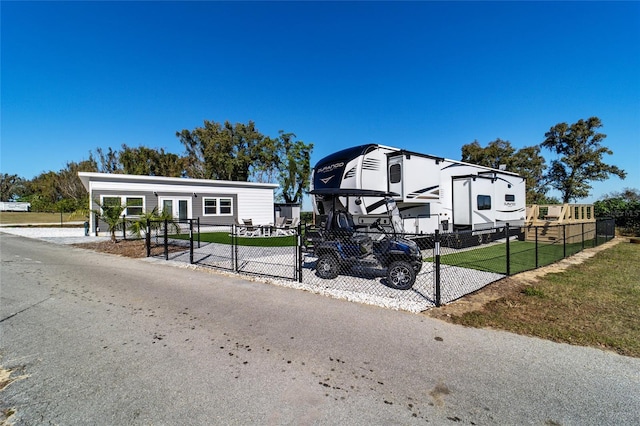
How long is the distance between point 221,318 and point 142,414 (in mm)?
2161

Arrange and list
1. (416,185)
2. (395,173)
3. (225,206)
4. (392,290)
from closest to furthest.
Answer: (392,290) → (395,173) → (416,185) → (225,206)

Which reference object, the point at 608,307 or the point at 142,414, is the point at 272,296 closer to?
the point at 142,414

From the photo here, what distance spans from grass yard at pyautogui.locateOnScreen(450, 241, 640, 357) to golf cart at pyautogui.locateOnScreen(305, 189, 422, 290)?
158cm

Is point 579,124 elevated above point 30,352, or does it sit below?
above

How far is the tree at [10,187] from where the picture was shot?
75062mm

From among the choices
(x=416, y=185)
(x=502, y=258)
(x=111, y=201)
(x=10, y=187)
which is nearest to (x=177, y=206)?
(x=111, y=201)

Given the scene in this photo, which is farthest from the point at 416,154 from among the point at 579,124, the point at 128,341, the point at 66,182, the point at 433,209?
the point at 66,182

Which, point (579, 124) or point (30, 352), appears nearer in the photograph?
point (30, 352)

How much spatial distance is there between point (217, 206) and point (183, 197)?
7.84 feet

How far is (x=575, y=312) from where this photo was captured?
14.8 ft

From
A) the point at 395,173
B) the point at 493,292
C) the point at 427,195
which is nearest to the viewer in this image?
the point at 493,292

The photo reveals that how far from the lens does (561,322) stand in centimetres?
414

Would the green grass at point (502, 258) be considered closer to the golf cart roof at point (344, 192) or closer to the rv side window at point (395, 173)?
the rv side window at point (395, 173)

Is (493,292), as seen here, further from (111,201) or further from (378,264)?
(111,201)
